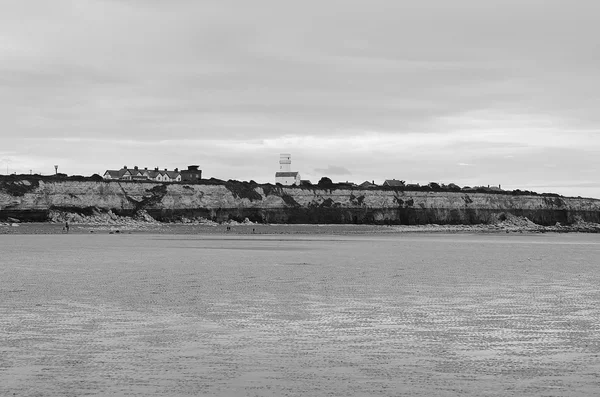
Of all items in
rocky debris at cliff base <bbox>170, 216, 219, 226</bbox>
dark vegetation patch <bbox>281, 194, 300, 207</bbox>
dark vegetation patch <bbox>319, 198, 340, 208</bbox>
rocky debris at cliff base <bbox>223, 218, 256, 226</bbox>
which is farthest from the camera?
dark vegetation patch <bbox>319, 198, 340, 208</bbox>

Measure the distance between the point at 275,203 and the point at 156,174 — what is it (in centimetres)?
4560

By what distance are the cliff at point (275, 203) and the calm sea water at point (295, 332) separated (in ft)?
237

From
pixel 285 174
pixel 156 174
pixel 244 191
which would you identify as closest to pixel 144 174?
pixel 156 174

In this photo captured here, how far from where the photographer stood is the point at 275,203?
381ft

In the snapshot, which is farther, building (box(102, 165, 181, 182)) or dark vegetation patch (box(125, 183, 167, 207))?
building (box(102, 165, 181, 182))

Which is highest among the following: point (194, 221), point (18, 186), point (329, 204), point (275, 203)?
point (18, 186)

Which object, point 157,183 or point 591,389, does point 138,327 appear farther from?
point 157,183

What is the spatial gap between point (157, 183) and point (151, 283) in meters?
87.3

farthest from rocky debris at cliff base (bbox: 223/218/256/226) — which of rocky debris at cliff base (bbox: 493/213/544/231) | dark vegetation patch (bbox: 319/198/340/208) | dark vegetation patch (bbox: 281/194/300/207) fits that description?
rocky debris at cliff base (bbox: 493/213/544/231)

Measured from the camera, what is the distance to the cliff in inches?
3868

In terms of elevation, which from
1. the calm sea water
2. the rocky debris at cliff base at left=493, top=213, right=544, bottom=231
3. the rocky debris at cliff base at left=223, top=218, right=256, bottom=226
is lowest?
the calm sea water

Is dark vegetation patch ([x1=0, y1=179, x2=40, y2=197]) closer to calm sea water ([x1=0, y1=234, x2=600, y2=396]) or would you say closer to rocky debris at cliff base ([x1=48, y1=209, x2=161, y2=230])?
rocky debris at cliff base ([x1=48, y1=209, x2=161, y2=230])

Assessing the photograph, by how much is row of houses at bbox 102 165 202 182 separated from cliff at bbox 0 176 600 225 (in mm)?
33215

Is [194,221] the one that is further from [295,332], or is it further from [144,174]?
[295,332]
